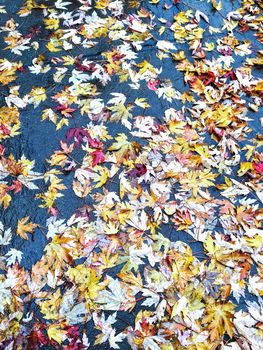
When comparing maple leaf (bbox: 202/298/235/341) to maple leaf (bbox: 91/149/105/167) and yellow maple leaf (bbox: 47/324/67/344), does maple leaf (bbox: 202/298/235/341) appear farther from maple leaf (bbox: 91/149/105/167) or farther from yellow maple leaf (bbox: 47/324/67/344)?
maple leaf (bbox: 91/149/105/167)

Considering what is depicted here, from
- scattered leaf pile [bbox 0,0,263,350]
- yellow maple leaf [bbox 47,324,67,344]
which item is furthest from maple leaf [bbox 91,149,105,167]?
yellow maple leaf [bbox 47,324,67,344]

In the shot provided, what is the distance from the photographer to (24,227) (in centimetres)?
277

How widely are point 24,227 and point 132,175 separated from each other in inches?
37.0

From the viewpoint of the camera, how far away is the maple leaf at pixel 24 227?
9.01 ft

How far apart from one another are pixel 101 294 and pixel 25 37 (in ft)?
10.2

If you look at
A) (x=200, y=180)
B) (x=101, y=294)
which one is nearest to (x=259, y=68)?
(x=200, y=180)

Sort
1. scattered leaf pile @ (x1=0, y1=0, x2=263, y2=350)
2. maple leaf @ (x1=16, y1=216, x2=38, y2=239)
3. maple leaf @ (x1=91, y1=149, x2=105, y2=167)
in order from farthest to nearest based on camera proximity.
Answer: maple leaf @ (x1=91, y1=149, x2=105, y2=167)
maple leaf @ (x1=16, y1=216, x2=38, y2=239)
scattered leaf pile @ (x1=0, y1=0, x2=263, y2=350)

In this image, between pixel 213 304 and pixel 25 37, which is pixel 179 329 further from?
pixel 25 37

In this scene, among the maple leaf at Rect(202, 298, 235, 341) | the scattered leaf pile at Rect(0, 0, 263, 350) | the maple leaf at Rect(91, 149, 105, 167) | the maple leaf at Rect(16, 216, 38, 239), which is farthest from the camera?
the maple leaf at Rect(91, 149, 105, 167)

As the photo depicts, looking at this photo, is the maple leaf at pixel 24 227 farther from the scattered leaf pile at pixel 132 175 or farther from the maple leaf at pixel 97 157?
the maple leaf at pixel 97 157

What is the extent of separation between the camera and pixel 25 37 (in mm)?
4188

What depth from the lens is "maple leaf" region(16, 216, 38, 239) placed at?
108 inches

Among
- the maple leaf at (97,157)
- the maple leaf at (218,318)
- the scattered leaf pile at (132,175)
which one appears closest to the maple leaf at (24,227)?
the scattered leaf pile at (132,175)

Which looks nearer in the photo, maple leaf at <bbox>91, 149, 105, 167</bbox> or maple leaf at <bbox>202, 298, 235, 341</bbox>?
maple leaf at <bbox>202, 298, 235, 341</bbox>
